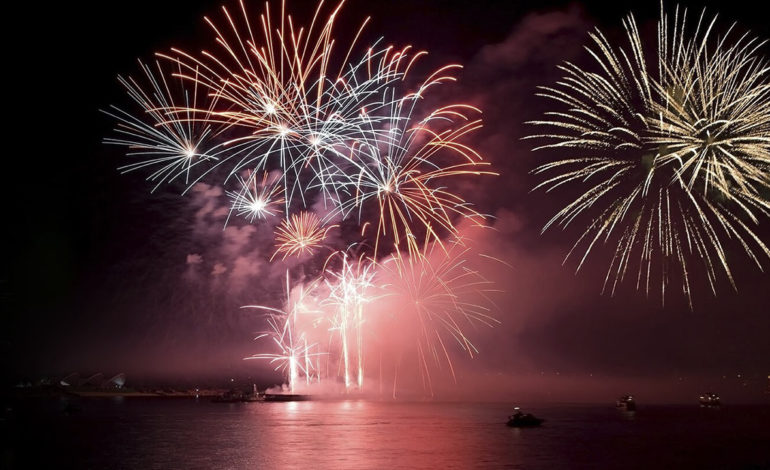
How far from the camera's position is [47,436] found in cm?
8244

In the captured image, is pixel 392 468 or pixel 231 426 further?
pixel 231 426

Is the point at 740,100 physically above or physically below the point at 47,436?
above

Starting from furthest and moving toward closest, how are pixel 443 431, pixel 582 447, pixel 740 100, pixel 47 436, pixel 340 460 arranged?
pixel 443 431 < pixel 47 436 < pixel 582 447 < pixel 340 460 < pixel 740 100

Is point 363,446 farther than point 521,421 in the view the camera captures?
No

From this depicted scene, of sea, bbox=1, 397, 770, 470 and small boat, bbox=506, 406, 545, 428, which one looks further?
small boat, bbox=506, 406, 545, 428

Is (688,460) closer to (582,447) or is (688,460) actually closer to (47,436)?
(582,447)

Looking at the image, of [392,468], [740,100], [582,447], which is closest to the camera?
[740,100]

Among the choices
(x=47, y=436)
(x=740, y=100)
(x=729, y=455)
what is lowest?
(x=729, y=455)

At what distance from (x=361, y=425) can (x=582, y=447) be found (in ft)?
125

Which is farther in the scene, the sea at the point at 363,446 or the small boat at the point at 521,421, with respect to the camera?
the small boat at the point at 521,421

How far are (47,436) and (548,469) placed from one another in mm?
61629

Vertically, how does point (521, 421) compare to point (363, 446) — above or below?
above

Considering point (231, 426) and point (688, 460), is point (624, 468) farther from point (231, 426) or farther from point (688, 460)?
point (231, 426)

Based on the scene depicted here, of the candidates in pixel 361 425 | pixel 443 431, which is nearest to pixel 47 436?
pixel 361 425
